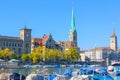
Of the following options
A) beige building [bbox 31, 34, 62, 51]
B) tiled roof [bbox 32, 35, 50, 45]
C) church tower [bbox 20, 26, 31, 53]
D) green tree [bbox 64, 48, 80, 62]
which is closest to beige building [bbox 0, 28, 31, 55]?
church tower [bbox 20, 26, 31, 53]

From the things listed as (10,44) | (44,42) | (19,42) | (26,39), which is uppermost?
(26,39)

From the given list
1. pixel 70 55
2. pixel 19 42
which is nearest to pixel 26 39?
pixel 19 42

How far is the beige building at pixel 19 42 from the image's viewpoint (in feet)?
419

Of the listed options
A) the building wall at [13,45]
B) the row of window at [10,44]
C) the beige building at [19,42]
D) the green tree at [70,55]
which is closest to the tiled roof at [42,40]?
the beige building at [19,42]

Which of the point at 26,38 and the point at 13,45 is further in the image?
the point at 26,38

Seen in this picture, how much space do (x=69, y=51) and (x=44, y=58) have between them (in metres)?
15.8

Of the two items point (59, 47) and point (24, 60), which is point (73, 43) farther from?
point (24, 60)

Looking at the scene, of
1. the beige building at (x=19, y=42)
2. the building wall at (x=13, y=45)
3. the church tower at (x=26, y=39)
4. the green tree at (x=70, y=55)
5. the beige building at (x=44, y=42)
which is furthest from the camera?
the beige building at (x=44, y=42)

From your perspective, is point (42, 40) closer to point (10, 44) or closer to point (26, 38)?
point (26, 38)

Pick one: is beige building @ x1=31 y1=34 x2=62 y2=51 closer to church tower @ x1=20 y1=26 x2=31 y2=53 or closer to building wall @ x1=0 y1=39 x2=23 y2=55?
church tower @ x1=20 y1=26 x2=31 y2=53

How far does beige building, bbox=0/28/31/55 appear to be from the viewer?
12776cm

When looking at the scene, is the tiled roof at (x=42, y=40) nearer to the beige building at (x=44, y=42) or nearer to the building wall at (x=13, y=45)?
the beige building at (x=44, y=42)

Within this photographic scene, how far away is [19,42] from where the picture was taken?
428ft

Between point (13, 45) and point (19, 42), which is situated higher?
point (19, 42)
